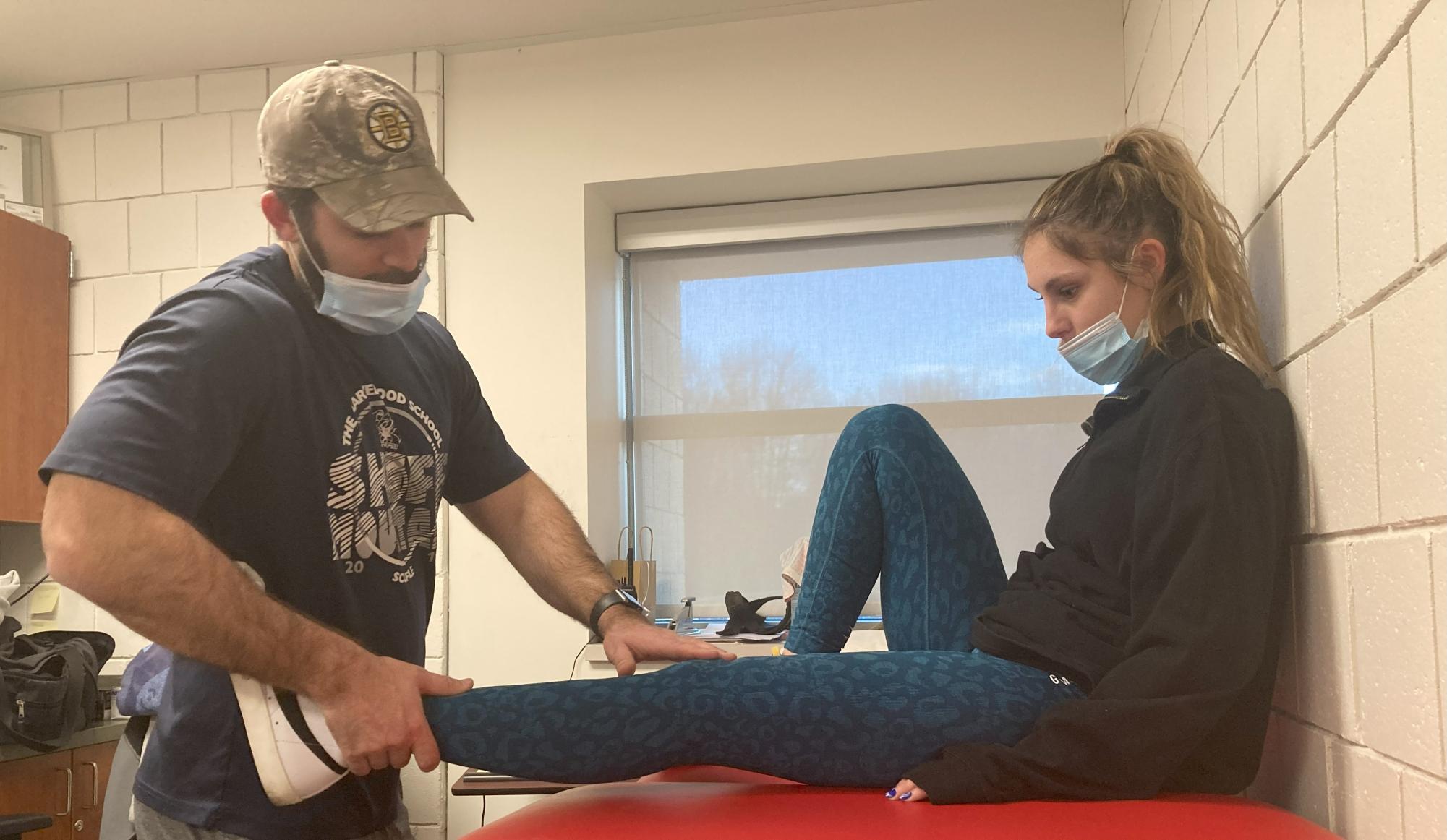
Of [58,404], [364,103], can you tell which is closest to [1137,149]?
[364,103]

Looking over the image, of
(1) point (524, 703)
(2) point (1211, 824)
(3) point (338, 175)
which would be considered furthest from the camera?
(3) point (338, 175)

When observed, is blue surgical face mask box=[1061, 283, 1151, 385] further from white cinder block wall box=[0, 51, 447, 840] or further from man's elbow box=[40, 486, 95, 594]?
white cinder block wall box=[0, 51, 447, 840]

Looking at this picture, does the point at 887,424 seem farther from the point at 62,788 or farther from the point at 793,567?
the point at 62,788

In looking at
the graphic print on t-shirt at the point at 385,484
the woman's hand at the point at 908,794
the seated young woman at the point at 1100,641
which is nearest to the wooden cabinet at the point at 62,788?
the graphic print on t-shirt at the point at 385,484

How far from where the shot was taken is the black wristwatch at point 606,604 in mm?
1589

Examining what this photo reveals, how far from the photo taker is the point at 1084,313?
1.40m

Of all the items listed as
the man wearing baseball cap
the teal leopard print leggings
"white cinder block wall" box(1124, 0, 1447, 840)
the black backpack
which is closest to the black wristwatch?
the man wearing baseball cap

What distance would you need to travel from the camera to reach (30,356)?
3.19m

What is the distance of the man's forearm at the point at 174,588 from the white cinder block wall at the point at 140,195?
2370 millimetres

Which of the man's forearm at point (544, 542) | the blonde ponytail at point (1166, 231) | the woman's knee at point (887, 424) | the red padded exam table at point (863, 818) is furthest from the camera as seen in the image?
the man's forearm at point (544, 542)

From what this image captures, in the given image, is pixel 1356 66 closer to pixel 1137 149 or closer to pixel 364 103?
pixel 1137 149

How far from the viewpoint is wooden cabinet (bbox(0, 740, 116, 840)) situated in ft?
8.24

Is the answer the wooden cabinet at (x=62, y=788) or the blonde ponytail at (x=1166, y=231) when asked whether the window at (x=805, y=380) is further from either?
the blonde ponytail at (x=1166, y=231)

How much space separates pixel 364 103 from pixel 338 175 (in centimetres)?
11
